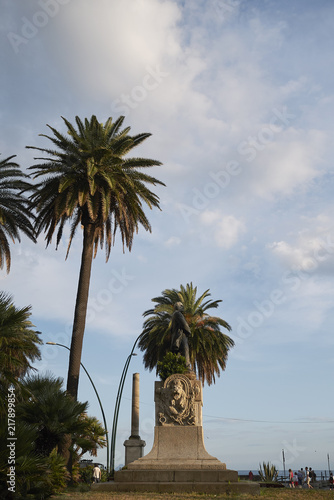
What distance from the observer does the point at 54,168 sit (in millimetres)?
22297

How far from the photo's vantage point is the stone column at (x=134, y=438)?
88.1ft

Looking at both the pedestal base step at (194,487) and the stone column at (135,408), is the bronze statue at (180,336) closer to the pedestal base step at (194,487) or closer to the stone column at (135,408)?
the pedestal base step at (194,487)

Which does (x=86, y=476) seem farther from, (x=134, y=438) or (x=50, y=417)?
(x=50, y=417)

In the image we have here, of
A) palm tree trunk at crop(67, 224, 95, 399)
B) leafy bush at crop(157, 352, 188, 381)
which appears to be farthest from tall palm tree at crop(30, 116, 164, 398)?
leafy bush at crop(157, 352, 188, 381)

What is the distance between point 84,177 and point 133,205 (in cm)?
257

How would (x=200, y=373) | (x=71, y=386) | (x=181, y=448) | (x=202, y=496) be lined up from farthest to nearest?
(x=200, y=373) → (x=71, y=386) → (x=181, y=448) → (x=202, y=496)

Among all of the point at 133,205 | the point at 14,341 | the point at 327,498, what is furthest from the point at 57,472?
the point at 133,205

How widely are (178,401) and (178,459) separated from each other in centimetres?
181

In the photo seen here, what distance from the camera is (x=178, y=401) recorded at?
16594 mm

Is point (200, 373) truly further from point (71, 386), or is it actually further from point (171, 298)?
point (71, 386)

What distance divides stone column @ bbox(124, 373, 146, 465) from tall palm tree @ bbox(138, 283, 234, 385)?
226 inches

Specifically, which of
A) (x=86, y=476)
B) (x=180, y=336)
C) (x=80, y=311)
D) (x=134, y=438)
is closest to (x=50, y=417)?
(x=180, y=336)

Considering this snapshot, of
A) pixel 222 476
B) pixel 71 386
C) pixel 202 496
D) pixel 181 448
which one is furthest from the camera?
pixel 71 386

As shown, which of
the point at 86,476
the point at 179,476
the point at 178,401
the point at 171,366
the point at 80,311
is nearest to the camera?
the point at 179,476
